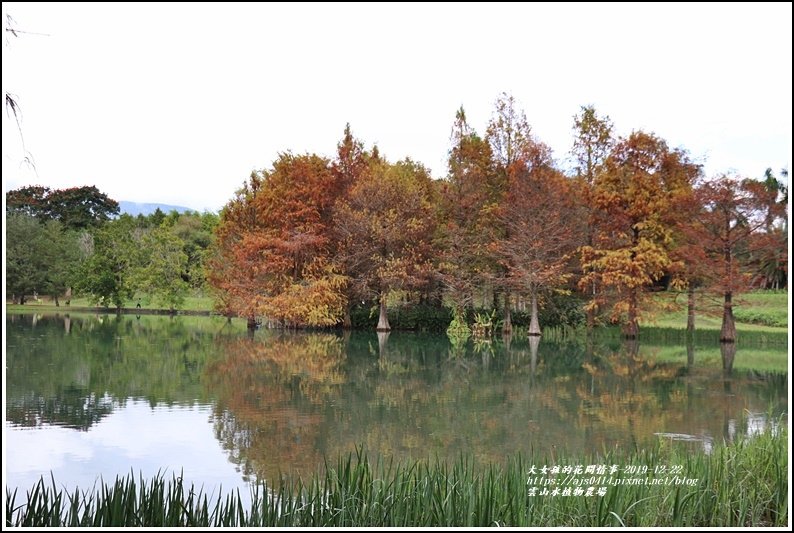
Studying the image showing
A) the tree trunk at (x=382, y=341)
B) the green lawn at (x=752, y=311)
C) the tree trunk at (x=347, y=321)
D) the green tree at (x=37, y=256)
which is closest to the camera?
the tree trunk at (x=382, y=341)

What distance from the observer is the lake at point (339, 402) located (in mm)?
6016

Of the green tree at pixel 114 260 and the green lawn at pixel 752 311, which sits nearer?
the green lawn at pixel 752 311

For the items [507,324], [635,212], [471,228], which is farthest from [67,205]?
[635,212]

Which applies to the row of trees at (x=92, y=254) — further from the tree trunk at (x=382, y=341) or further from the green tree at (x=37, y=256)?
the tree trunk at (x=382, y=341)

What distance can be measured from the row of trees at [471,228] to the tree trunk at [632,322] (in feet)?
0.14

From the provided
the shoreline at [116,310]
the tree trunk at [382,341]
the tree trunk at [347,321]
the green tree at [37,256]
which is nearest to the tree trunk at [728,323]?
the tree trunk at [382,341]

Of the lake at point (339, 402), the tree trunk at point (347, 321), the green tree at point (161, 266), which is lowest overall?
the lake at point (339, 402)

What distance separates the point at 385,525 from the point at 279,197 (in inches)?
749

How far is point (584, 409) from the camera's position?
8562mm

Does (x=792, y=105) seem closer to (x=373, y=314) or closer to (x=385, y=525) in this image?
(x=385, y=525)

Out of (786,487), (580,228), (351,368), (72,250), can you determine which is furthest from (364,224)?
(786,487)

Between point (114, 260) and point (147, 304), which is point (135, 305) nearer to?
point (147, 304)

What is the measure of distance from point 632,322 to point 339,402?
1181cm

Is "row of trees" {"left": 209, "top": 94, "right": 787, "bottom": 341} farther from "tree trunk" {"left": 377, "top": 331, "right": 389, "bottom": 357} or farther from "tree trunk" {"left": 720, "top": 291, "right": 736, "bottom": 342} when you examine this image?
"tree trunk" {"left": 720, "top": 291, "right": 736, "bottom": 342}
